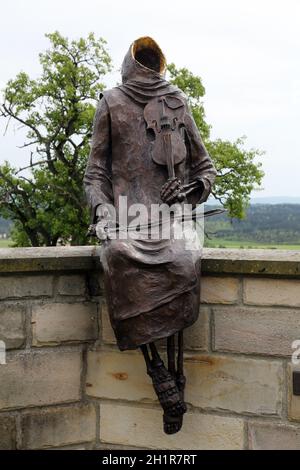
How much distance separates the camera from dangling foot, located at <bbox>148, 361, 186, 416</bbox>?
3.09 m

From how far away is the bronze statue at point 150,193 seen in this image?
2.97 metres

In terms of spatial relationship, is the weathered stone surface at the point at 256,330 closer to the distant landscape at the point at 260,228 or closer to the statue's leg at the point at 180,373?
the statue's leg at the point at 180,373

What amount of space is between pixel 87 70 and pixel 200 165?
1655cm

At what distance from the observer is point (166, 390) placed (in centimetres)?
309

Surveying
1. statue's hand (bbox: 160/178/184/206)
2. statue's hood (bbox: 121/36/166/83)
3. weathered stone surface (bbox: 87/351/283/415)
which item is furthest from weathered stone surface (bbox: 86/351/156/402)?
statue's hood (bbox: 121/36/166/83)

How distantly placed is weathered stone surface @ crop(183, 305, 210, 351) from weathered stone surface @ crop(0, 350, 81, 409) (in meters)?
0.67

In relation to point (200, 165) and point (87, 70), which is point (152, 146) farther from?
point (87, 70)

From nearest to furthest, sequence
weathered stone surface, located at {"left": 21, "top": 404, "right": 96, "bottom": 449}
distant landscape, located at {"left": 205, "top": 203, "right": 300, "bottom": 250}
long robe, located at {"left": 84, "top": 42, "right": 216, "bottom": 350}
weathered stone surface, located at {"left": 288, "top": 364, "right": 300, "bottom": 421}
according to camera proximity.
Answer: long robe, located at {"left": 84, "top": 42, "right": 216, "bottom": 350}
weathered stone surface, located at {"left": 288, "top": 364, "right": 300, "bottom": 421}
weathered stone surface, located at {"left": 21, "top": 404, "right": 96, "bottom": 449}
distant landscape, located at {"left": 205, "top": 203, "right": 300, "bottom": 250}

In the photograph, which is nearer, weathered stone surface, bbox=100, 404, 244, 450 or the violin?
the violin

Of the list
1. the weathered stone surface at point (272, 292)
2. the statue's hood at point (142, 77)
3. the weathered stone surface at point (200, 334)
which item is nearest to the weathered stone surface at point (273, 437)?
the weathered stone surface at point (200, 334)

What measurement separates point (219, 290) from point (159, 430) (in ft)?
2.88

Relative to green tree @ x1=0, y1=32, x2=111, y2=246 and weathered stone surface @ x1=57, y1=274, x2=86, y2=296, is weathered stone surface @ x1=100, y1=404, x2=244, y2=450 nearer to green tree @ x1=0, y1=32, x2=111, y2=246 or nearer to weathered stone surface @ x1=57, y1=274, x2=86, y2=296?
weathered stone surface @ x1=57, y1=274, x2=86, y2=296

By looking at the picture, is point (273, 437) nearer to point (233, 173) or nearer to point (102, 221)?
point (102, 221)
